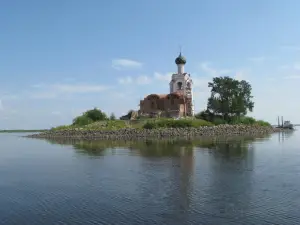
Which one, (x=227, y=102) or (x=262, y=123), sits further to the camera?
(x=262, y=123)

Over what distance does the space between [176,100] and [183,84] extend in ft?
20.8

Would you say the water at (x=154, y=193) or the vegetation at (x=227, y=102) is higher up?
the vegetation at (x=227, y=102)

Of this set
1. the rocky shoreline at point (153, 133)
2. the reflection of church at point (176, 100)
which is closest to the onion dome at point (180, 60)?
the reflection of church at point (176, 100)

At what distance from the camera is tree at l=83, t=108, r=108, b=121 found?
8925cm

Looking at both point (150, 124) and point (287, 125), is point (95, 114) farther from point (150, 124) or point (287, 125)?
point (287, 125)

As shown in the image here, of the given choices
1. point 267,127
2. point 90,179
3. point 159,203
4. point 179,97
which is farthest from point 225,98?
point 159,203

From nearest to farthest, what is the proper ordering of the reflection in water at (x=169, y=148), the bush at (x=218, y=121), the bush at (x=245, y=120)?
1. the reflection in water at (x=169, y=148)
2. the bush at (x=218, y=121)
3. the bush at (x=245, y=120)

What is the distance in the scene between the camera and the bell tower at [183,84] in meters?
84.8

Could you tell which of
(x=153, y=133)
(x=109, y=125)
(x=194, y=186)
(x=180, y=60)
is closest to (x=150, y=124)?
(x=153, y=133)

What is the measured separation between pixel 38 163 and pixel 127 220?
2040cm

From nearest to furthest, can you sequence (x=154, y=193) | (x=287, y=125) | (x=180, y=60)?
(x=154, y=193), (x=180, y=60), (x=287, y=125)

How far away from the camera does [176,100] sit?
267 feet

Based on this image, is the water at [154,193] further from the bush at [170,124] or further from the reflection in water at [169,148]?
the bush at [170,124]

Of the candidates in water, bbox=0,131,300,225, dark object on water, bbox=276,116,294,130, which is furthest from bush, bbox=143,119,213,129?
dark object on water, bbox=276,116,294,130
